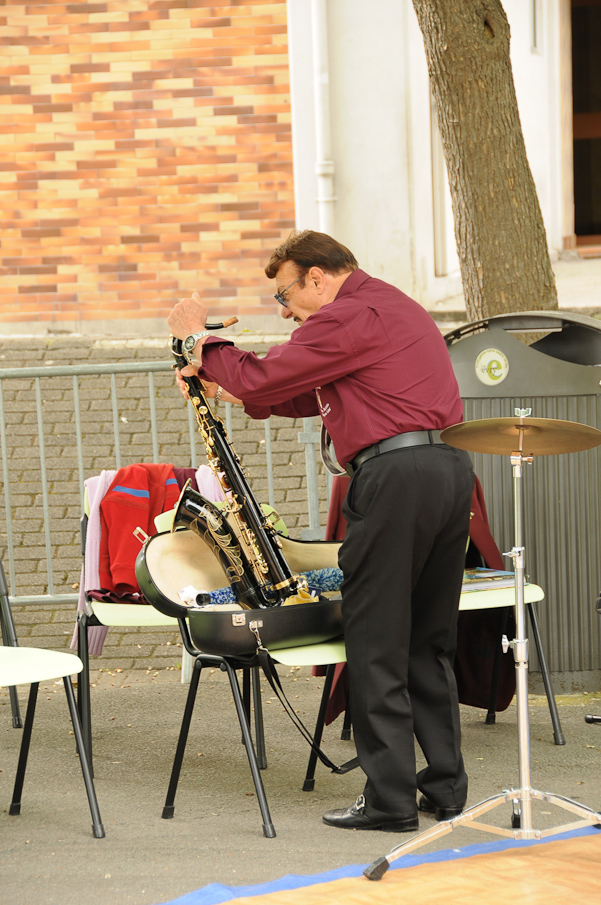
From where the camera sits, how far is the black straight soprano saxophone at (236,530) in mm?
3852

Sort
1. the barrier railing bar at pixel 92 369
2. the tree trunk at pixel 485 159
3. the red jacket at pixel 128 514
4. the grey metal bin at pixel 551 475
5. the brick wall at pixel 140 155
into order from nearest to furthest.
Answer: the red jacket at pixel 128 514, the grey metal bin at pixel 551 475, the tree trunk at pixel 485 159, the barrier railing bar at pixel 92 369, the brick wall at pixel 140 155

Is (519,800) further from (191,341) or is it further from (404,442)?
(191,341)

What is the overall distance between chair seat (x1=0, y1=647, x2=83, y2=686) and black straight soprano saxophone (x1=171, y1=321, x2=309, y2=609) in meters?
0.67

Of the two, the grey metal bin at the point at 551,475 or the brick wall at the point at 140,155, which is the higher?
the brick wall at the point at 140,155

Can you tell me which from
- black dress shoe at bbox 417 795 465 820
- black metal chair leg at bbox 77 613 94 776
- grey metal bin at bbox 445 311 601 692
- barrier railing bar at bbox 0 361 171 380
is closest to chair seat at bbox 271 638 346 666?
black dress shoe at bbox 417 795 465 820

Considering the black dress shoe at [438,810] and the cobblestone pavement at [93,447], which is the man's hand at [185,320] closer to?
the black dress shoe at [438,810]

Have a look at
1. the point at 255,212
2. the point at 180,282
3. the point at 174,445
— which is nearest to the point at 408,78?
the point at 255,212

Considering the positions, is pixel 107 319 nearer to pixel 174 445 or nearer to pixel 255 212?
pixel 255 212

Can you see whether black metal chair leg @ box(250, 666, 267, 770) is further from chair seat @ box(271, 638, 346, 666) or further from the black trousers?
the black trousers

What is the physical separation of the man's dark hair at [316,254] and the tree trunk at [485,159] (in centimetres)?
194

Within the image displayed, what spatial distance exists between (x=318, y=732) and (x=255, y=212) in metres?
6.62

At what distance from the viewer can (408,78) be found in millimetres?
9297

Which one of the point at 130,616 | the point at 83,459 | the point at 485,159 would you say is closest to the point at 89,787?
the point at 130,616

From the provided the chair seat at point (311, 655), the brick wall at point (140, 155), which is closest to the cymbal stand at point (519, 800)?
the chair seat at point (311, 655)
